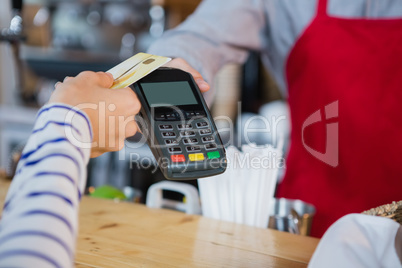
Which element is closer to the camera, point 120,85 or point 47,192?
point 47,192

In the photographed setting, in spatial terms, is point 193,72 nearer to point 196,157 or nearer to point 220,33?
point 196,157

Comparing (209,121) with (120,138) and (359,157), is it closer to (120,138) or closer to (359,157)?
(120,138)

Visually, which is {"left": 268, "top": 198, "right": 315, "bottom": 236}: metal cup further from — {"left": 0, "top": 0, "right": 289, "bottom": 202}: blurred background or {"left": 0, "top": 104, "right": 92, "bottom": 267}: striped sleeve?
{"left": 0, "top": 0, "right": 289, "bottom": 202}: blurred background

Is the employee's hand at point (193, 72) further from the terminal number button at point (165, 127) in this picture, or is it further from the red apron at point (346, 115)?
the red apron at point (346, 115)

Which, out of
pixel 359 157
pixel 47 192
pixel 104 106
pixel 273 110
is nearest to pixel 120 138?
pixel 104 106

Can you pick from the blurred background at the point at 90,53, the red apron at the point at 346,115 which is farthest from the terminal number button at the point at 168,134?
the blurred background at the point at 90,53

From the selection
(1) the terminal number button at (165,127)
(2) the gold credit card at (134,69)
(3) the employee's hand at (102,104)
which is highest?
(2) the gold credit card at (134,69)

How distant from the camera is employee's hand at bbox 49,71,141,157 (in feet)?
1.67

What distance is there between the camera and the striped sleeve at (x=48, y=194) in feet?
1.18

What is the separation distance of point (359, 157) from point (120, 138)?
66 centimetres

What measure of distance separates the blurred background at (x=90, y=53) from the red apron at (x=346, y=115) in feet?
4.67

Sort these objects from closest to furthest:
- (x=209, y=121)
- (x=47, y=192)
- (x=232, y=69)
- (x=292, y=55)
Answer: (x=47, y=192)
(x=209, y=121)
(x=292, y=55)
(x=232, y=69)

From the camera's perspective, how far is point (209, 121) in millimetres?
647

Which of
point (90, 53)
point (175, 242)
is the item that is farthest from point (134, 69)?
point (90, 53)
